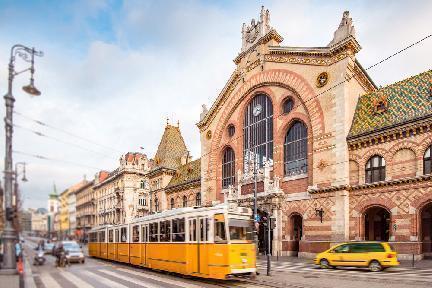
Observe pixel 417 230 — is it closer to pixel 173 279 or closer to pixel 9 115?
pixel 173 279

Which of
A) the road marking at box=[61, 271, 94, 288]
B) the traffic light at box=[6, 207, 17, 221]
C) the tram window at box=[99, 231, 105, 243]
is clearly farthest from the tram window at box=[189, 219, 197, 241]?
the tram window at box=[99, 231, 105, 243]

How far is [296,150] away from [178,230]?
1503 centimetres

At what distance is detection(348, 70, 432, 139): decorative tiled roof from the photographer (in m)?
23.6

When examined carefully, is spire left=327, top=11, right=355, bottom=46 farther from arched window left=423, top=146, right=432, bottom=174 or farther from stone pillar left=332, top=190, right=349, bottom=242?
stone pillar left=332, top=190, right=349, bottom=242

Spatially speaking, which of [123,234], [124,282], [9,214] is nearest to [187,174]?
[123,234]

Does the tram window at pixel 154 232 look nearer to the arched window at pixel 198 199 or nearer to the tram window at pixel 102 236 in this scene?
the tram window at pixel 102 236

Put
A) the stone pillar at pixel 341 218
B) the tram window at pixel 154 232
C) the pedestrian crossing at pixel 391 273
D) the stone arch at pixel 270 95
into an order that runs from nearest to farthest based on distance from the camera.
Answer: the pedestrian crossing at pixel 391 273 → the tram window at pixel 154 232 → the stone pillar at pixel 341 218 → the stone arch at pixel 270 95

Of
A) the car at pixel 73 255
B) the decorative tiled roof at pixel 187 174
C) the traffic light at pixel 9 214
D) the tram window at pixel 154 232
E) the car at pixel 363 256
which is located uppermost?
the decorative tiled roof at pixel 187 174

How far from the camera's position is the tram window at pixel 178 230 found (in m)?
17.5

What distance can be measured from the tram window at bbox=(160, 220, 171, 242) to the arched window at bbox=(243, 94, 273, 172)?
14535 millimetres

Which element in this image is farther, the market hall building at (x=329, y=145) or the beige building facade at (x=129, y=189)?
the beige building facade at (x=129, y=189)

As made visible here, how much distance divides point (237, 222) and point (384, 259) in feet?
27.5

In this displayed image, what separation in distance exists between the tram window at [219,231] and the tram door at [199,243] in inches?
19.9

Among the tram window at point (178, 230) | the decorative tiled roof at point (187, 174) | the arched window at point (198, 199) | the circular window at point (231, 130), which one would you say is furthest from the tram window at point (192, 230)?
the arched window at point (198, 199)
